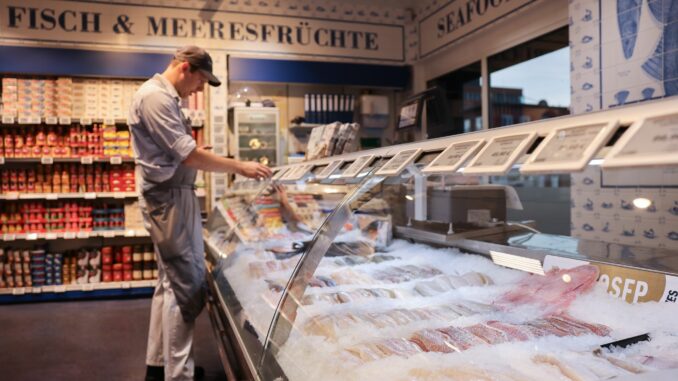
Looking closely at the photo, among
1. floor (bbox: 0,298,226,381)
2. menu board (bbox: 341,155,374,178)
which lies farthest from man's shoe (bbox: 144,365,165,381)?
menu board (bbox: 341,155,374,178)

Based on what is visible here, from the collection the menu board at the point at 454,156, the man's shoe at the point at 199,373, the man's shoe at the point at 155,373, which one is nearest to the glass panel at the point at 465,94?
the man's shoe at the point at 199,373

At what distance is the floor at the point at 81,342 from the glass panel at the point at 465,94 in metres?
3.96

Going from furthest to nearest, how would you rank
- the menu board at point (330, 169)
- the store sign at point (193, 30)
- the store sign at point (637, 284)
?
the store sign at point (193, 30) < the menu board at point (330, 169) < the store sign at point (637, 284)

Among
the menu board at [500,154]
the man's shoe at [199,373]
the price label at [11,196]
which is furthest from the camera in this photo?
the price label at [11,196]

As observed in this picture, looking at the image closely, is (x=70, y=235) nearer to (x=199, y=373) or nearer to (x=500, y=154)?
(x=199, y=373)

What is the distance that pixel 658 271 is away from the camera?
1.48 metres

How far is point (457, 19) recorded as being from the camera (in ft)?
20.4

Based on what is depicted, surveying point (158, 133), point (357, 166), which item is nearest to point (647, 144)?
point (357, 166)

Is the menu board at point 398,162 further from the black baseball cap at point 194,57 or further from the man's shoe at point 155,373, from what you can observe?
the man's shoe at point 155,373

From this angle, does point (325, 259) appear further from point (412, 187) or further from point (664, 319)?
point (664, 319)

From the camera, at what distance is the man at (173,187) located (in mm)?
2752

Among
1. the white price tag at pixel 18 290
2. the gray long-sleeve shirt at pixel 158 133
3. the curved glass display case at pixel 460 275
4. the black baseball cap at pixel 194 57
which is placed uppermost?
the black baseball cap at pixel 194 57

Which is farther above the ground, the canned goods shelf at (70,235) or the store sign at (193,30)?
A: the store sign at (193,30)

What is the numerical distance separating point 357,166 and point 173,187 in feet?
4.67
